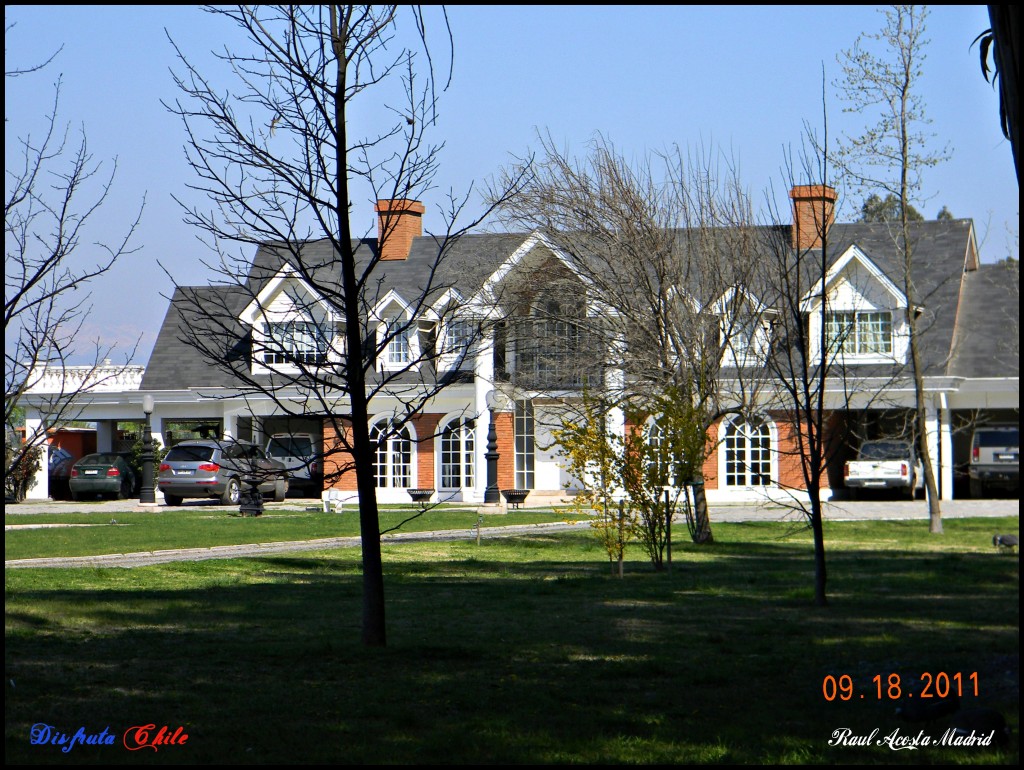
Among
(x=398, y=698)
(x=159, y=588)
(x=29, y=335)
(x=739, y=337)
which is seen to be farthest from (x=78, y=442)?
(x=398, y=698)

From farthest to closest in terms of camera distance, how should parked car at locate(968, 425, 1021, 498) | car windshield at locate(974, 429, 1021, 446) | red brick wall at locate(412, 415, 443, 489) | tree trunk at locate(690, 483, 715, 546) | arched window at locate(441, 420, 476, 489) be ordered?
1. red brick wall at locate(412, 415, 443, 489)
2. arched window at locate(441, 420, 476, 489)
3. car windshield at locate(974, 429, 1021, 446)
4. parked car at locate(968, 425, 1021, 498)
5. tree trunk at locate(690, 483, 715, 546)

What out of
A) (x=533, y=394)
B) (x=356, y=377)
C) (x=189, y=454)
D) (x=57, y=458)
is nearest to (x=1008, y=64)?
(x=356, y=377)

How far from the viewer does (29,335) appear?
366 inches

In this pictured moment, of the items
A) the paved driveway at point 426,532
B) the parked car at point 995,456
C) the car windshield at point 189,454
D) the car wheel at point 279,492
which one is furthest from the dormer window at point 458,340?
the parked car at point 995,456

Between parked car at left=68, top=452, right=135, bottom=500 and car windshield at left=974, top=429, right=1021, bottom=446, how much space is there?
2575 cm

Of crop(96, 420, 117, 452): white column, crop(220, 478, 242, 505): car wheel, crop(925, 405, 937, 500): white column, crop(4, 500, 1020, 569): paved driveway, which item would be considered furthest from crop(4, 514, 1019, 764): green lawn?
crop(96, 420, 117, 452): white column

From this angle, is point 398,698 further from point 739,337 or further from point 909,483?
point 909,483

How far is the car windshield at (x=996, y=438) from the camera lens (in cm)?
3378

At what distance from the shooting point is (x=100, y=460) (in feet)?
119

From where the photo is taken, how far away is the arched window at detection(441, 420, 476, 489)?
35.9m
